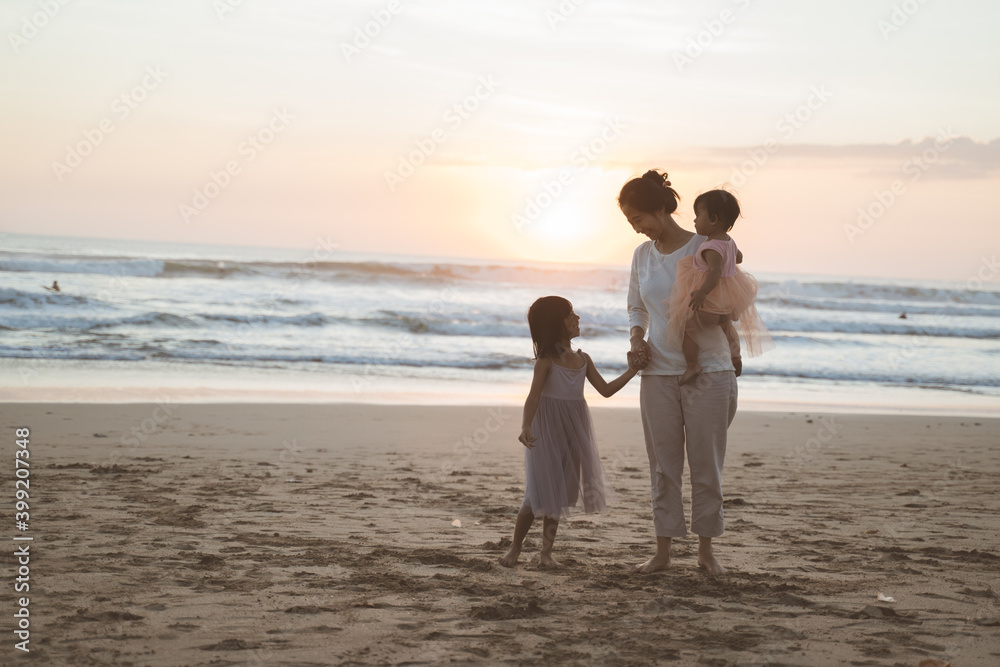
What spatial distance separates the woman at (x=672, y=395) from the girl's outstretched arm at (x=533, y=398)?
0.49 metres

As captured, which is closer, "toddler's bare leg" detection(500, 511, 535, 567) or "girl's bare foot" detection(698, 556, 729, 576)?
"girl's bare foot" detection(698, 556, 729, 576)

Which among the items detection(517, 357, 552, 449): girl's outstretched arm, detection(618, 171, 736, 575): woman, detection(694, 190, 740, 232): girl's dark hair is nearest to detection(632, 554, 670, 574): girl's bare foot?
detection(618, 171, 736, 575): woman

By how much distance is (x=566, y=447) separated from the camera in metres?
4.33

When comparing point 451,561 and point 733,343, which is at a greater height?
point 733,343

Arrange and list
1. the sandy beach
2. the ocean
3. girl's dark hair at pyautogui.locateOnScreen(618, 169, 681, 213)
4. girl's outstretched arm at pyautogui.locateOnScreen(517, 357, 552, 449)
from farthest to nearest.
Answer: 1. the ocean
2. girl's outstretched arm at pyautogui.locateOnScreen(517, 357, 552, 449)
3. girl's dark hair at pyautogui.locateOnScreen(618, 169, 681, 213)
4. the sandy beach

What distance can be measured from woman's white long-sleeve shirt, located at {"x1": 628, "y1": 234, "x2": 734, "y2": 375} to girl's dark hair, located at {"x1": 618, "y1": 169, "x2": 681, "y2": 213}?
0.21m

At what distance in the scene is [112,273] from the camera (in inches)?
1265

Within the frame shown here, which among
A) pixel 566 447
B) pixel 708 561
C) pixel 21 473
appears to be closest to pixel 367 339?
pixel 21 473

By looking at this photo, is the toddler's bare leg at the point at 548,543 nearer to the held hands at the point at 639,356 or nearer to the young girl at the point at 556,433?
the young girl at the point at 556,433

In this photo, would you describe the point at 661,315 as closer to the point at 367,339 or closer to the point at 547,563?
the point at 547,563

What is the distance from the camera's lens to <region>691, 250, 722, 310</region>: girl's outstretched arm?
364cm

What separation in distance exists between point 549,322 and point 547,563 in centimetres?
118

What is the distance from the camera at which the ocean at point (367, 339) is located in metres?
12.5

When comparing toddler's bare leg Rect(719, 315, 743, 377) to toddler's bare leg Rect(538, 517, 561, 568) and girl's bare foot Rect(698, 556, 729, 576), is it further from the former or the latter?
toddler's bare leg Rect(538, 517, 561, 568)
